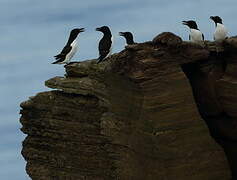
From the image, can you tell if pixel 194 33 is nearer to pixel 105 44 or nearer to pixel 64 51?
pixel 105 44

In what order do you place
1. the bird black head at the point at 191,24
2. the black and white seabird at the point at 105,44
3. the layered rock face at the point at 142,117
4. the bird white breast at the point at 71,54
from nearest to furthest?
the layered rock face at the point at 142,117
the black and white seabird at the point at 105,44
the bird black head at the point at 191,24
the bird white breast at the point at 71,54

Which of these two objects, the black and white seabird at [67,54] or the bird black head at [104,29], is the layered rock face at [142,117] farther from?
the bird black head at [104,29]

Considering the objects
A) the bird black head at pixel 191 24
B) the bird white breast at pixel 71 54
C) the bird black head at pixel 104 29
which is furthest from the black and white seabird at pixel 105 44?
the bird black head at pixel 191 24

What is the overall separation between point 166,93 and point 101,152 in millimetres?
3749

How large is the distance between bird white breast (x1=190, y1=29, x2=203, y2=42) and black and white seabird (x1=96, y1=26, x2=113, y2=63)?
9.56 ft

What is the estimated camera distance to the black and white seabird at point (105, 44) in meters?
35.2

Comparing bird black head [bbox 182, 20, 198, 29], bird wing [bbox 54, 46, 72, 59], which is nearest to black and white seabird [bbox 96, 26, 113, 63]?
bird wing [bbox 54, 46, 72, 59]

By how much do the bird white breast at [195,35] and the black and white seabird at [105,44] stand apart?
2915 millimetres

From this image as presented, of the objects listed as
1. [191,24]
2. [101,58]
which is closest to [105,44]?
[101,58]

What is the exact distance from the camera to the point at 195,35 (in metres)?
35.5

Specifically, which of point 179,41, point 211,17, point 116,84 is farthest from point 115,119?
point 211,17

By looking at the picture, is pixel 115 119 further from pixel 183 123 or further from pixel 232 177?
pixel 232 177

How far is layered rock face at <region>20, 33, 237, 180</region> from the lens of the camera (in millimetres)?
32312

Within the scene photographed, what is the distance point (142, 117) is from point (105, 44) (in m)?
4.47
